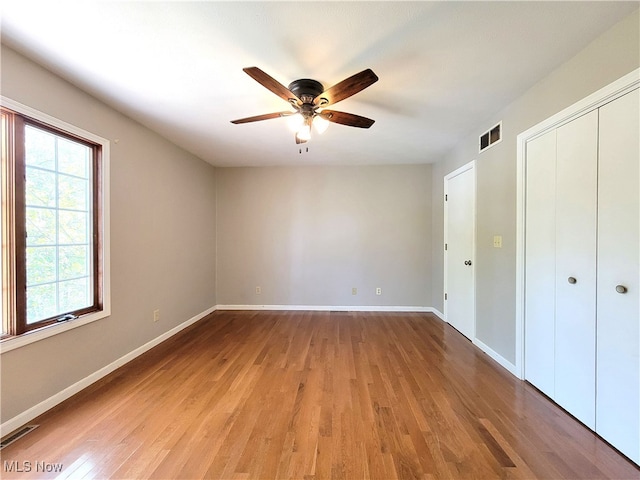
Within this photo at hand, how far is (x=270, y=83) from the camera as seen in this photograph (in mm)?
1612

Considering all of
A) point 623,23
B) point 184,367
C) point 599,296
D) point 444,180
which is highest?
point 623,23

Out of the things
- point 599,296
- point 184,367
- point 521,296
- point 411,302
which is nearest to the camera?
point 599,296

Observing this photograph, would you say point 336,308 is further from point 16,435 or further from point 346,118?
point 16,435

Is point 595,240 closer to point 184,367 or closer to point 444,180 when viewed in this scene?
Result: point 444,180

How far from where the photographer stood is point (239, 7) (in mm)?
1332

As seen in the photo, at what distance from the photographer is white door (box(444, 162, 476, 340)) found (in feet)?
10.0

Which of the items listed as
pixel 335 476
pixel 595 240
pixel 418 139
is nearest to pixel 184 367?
pixel 335 476

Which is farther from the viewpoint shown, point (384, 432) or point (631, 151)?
point (384, 432)

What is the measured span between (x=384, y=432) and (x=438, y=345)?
64.1 inches

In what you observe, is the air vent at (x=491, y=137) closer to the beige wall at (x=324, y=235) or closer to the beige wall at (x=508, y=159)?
the beige wall at (x=508, y=159)

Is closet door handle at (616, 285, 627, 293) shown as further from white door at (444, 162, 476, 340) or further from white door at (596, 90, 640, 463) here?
white door at (444, 162, 476, 340)

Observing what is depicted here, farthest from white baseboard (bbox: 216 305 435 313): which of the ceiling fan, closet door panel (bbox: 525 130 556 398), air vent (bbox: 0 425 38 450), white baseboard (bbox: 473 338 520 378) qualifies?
the ceiling fan

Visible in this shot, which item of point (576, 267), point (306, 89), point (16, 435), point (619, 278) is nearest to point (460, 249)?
point (576, 267)

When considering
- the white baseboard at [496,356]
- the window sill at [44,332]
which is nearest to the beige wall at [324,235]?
the white baseboard at [496,356]
